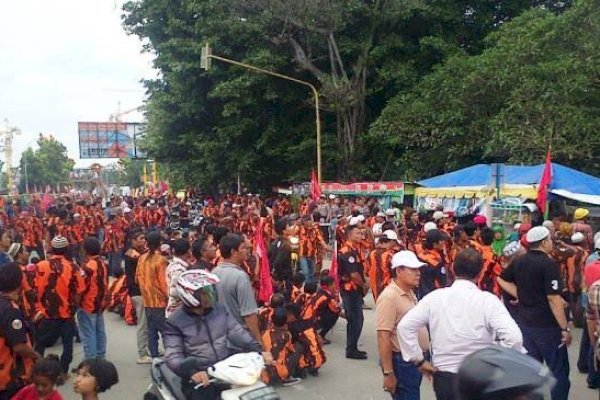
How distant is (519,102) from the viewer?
57.4ft

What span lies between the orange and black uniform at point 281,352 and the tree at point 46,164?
75.7 meters

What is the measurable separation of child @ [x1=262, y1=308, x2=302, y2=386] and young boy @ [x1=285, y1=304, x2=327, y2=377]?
115 millimetres

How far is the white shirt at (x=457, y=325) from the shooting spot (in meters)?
3.92

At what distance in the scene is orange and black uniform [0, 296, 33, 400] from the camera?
4.71 meters

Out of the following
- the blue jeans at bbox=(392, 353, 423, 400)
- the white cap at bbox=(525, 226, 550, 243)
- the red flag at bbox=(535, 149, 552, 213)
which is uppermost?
the red flag at bbox=(535, 149, 552, 213)

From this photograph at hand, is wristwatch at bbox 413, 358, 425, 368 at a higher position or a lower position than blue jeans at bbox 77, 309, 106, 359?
higher

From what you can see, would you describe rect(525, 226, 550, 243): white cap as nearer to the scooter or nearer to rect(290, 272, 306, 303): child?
the scooter

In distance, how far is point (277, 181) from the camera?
30.4 m

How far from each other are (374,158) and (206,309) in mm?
23563

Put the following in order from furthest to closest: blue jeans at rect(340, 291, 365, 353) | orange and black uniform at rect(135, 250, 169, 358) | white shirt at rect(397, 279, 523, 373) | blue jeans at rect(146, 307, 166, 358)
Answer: blue jeans at rect(340, 291, 365, 353) < blue jeans at rect(146, 307, 166, 358) < orange and black uniform at rect(135, 250, 169, 358) < white shirt at rect(397, 279, 523, 373)

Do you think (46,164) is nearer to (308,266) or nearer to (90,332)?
(308,266)

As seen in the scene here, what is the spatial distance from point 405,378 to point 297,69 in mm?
24121

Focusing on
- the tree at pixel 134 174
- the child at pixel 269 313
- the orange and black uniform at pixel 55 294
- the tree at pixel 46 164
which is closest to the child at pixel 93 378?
the orange and black uniform at pixel 55 294

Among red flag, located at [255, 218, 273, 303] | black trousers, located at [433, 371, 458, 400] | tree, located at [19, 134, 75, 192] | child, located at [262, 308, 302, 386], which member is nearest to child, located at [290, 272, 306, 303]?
red flag, located at [255, 218, 273, 303]
